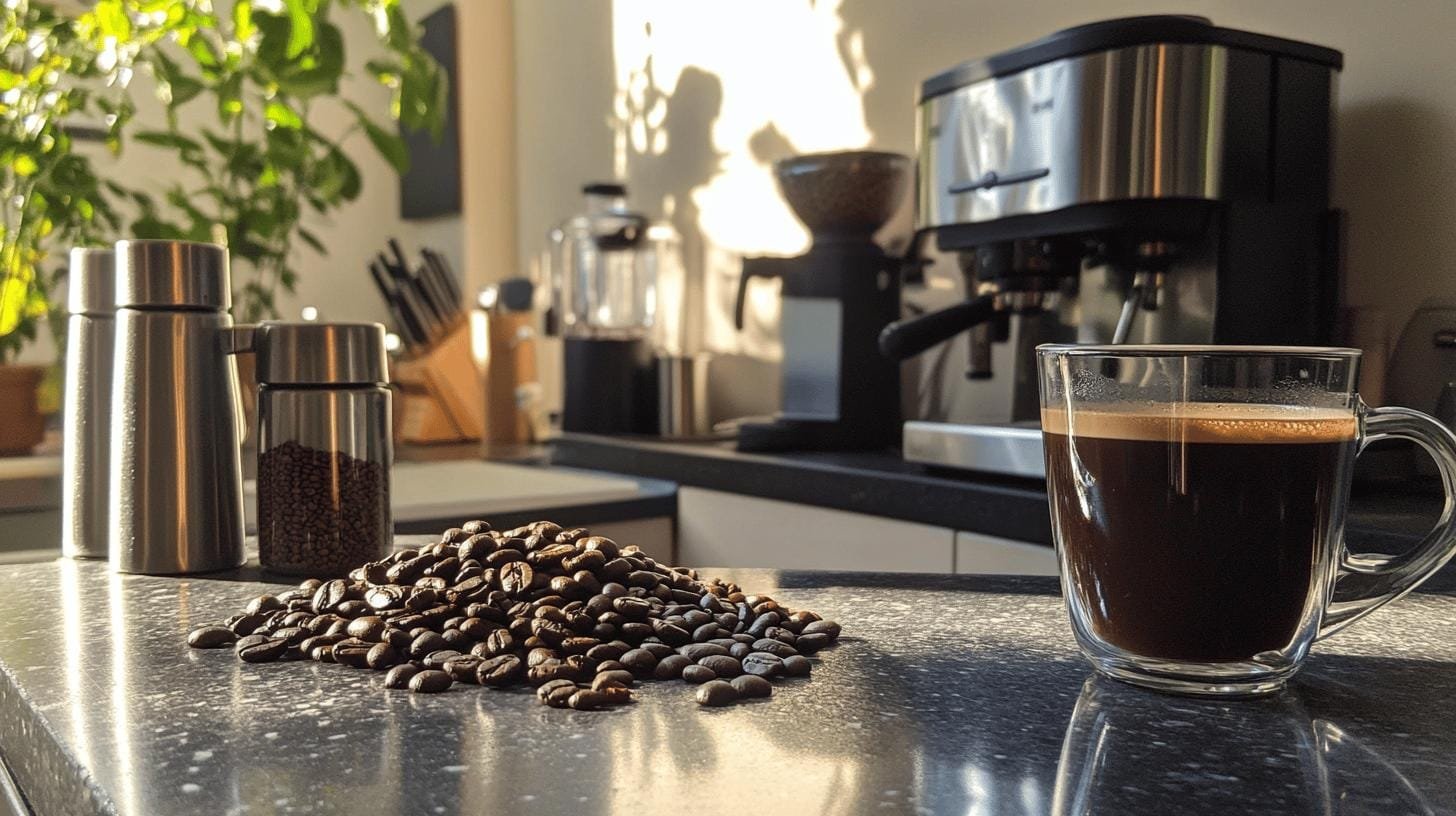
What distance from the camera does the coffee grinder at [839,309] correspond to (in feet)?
6.25

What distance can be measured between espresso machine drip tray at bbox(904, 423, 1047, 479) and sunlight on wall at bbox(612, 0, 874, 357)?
867mm

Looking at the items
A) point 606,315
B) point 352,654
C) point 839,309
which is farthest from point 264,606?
point 606,315

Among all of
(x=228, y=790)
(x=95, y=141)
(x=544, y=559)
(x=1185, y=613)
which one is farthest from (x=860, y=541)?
(x=95, y=141)

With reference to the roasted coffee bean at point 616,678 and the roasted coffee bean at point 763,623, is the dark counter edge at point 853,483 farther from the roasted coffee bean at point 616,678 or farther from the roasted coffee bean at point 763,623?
the roasted coffee bean at point 616,678

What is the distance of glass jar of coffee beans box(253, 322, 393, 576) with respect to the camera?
3.07 ft

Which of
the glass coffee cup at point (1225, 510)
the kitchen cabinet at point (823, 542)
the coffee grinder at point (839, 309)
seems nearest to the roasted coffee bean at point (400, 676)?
the glass coffee cup at point (1225, 510)

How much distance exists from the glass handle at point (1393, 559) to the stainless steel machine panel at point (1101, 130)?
751 mm

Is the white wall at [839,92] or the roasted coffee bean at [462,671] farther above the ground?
the white wall at [839,92]

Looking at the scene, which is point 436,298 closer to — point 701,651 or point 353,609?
point 353,609

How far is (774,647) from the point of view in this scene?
0.63 meters

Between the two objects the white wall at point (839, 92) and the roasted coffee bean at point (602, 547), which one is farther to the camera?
the white wall at point (839, 92)

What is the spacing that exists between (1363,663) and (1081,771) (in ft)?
0.83

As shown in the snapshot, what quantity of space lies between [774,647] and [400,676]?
189 mm

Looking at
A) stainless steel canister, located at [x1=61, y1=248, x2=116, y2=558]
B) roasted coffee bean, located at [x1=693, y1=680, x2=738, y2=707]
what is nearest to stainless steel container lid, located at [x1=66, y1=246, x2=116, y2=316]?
stainless steel canister, located at [x1=61, y1=248, x2=116, y2=558]
